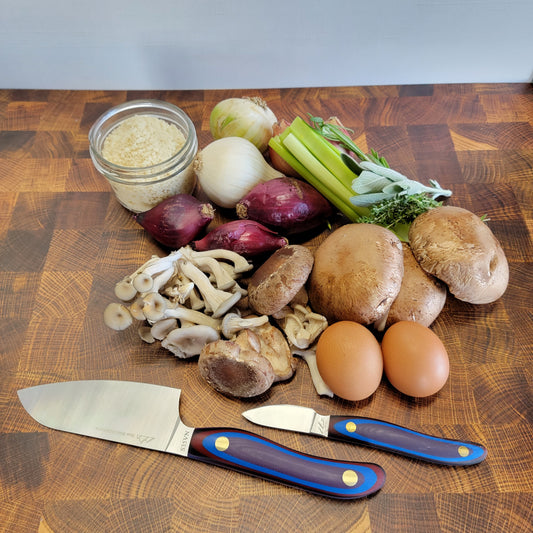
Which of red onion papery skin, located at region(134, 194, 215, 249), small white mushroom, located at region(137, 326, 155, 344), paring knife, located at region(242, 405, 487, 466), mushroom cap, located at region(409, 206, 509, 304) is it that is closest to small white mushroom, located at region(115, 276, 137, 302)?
small white mushroom, located at region(137, 326, 155, 344)

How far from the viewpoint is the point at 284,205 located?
1355 millimetres

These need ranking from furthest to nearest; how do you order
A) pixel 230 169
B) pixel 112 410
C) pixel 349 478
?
pixel 230 169, pixel 112 410, pixel 349 478

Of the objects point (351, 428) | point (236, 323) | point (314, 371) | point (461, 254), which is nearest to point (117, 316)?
point (236, 323)

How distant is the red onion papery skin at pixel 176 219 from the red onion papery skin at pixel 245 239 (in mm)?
62

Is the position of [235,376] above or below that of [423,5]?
below

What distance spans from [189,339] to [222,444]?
0.85 ft

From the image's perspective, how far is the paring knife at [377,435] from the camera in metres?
1.09

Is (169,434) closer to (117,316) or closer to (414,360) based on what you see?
(117,316)

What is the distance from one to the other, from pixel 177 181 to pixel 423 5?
97 centimetres

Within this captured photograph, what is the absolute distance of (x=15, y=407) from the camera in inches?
47.4

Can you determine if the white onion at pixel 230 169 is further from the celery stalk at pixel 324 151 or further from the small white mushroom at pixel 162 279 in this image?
the small white mushroom at pixel 162 279

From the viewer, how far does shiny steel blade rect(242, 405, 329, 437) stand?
1.12 metres

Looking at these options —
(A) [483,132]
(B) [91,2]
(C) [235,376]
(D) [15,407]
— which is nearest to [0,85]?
(B) [91,2]

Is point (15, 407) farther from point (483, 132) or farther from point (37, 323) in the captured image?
point (483, 132)
